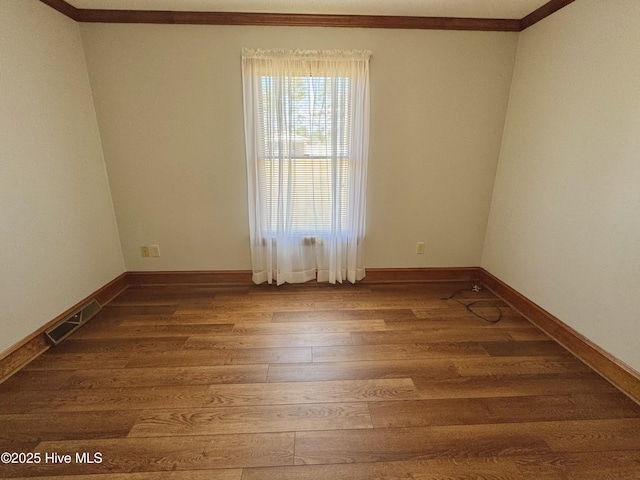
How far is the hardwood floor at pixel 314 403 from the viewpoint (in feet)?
3.62

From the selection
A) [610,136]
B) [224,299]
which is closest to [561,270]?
[610,136]

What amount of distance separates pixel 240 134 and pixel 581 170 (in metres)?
2.44

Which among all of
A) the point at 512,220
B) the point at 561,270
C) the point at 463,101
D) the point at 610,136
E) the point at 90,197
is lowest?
the point at 561,270

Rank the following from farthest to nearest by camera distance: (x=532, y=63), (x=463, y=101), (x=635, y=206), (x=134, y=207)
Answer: (x=134, y=207)
(x=463, y=101)
(x=532, y=63)
(x=635, y=206)

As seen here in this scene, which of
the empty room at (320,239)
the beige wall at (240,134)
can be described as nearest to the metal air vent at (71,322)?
the empty room at (320,239)

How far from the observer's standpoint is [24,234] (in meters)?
1.64

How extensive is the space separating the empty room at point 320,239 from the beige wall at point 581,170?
14mm

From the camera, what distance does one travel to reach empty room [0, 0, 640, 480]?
1231 mm

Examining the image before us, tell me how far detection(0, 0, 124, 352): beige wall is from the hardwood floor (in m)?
0.38

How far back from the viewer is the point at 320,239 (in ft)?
8.28

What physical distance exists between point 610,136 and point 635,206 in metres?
0.43

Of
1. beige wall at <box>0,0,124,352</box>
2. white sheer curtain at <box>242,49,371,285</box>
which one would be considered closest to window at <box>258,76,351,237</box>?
white sheer curtain at <box>242,49,371,285</box>

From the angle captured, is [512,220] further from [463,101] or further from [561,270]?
[463,101]

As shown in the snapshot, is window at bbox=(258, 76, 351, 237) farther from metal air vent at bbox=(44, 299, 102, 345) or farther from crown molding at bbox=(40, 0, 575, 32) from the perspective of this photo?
metal air vent at bbox=(44, 299, 102, 345)
